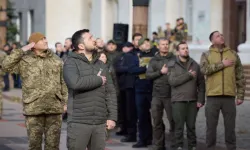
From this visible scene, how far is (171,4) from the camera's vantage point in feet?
122

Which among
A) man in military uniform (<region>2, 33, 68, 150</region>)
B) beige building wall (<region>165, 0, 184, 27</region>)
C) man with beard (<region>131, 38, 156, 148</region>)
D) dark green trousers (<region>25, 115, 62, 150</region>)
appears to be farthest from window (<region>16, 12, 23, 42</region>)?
dark green trousers (<region>25, 115, 62, 150</region>)

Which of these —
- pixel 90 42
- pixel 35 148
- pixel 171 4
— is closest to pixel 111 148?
pixel 35 148

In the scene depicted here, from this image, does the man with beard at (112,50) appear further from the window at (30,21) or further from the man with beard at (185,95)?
the window at (30,21)

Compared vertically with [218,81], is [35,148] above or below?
below

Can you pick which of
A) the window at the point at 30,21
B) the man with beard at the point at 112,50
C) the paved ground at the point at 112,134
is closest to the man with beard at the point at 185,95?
the paved ground at the point at 112,134

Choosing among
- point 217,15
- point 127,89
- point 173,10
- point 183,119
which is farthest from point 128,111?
point 173,10

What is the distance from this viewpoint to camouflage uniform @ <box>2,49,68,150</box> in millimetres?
10984

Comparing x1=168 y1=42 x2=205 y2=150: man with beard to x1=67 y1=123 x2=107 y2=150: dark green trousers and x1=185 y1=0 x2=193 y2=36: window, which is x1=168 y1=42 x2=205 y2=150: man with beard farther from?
x1=185 y1=0 x2=193 y2=36: window

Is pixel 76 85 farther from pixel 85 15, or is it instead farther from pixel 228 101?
pixel 85 15

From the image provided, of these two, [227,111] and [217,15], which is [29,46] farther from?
[217,15]

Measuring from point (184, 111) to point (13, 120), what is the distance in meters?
7.87

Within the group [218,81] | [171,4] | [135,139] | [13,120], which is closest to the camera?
[218,81]

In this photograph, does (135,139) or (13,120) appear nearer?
(135,139)

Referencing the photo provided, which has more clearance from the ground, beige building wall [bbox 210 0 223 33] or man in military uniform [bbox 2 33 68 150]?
beige building wall [bbox 210 0 223 33]
